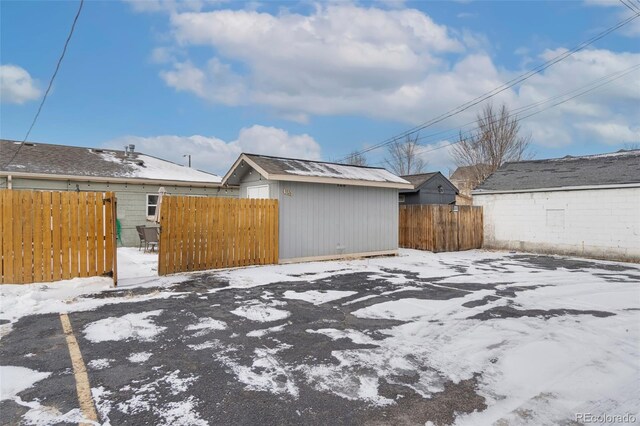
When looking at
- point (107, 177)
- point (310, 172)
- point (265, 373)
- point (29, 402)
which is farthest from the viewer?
point (107, 177)

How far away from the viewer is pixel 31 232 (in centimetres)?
655

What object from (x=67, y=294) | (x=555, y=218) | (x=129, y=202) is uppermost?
(x=129, y=202)

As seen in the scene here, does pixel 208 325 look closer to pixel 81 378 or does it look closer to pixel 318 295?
pixel 81 378

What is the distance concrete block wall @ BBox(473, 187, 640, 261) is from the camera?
1219cm

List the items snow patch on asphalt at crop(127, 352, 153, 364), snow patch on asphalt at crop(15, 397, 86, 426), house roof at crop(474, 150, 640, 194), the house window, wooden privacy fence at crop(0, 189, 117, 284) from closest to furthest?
1. snow patch on asphalt at crop(15, 397, 86, 426)
2. snow patch on asphalt at crop(127, 352, 153, 364)
3. wooden privacy fence at crop(0, 189, 117, 284)
4. house roof at crop(474, 150, 640, 194)
5. the house window

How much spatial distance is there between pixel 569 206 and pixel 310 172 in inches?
395

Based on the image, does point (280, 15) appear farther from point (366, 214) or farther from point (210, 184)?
point (210, 184)

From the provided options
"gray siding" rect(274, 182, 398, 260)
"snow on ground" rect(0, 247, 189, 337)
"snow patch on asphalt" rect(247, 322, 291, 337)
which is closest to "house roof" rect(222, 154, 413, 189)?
"gray siding" rect(274, 182, 398, 260)

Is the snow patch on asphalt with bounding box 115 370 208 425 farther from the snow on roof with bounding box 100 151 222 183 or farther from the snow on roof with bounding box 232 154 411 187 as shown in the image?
the snow on roof with bounding box 100 151 222 183

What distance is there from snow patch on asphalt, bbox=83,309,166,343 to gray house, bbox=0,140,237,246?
1025cm

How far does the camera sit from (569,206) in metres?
13.5

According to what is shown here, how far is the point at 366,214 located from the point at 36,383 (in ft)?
33.3

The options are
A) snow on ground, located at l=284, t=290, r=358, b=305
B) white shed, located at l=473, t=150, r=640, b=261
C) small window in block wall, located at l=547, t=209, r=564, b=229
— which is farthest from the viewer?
small window in block wall, located at l=547, t=209, r=564, b=229

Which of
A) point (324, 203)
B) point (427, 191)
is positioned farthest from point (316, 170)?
point (427, 191)
